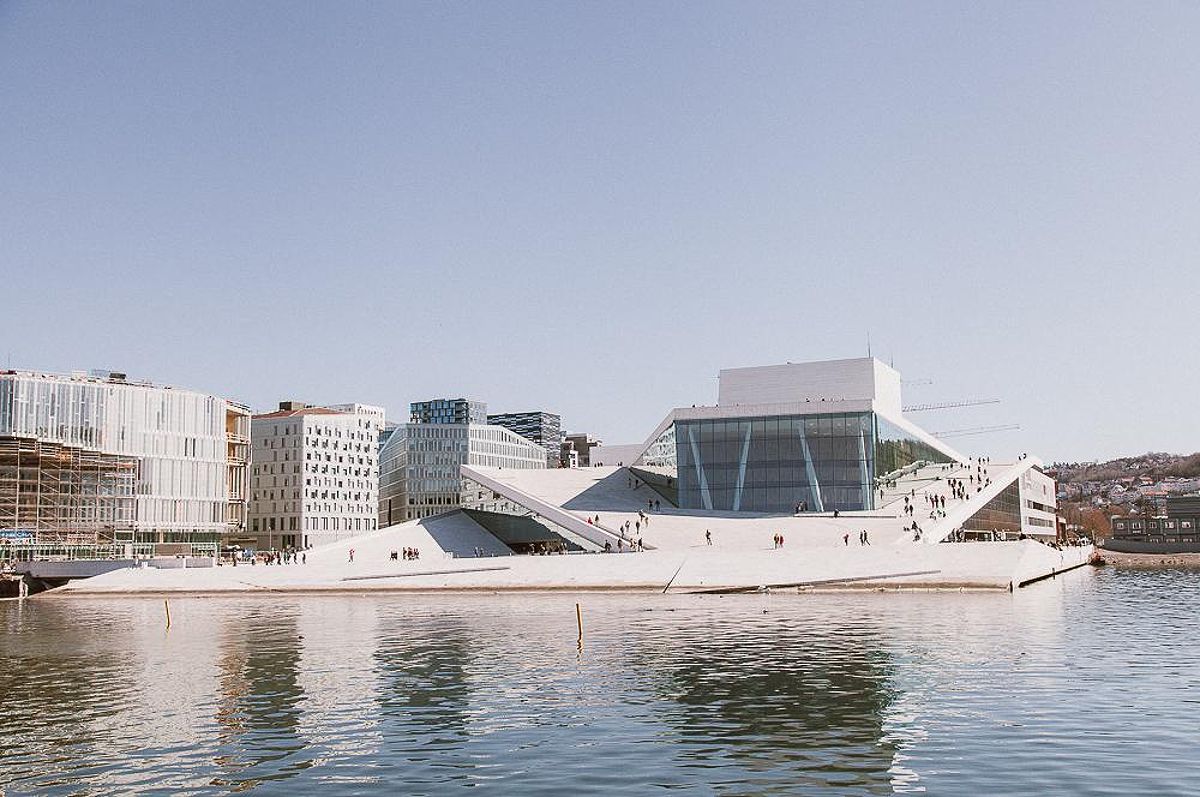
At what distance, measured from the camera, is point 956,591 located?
5219cm

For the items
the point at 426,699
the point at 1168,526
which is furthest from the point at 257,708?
the point at 1168,526

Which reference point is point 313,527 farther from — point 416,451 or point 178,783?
point 178,783

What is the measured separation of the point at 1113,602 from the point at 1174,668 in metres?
23.6

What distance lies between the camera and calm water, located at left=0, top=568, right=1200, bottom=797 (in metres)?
16.5

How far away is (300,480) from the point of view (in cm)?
13912

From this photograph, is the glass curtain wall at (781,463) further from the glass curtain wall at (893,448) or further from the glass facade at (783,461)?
the glass curtain wall at (893,448)

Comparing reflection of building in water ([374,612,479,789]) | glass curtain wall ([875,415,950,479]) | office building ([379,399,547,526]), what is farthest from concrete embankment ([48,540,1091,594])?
office building ([379,399,547,526])

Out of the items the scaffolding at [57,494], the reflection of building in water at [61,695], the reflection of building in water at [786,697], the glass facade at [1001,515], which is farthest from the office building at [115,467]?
the reflection of building in water at [786,697]

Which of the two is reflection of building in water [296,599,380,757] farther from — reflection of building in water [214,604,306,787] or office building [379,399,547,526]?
office building [379,399,547,526]

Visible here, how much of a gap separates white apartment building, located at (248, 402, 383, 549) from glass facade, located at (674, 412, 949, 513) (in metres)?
70.4

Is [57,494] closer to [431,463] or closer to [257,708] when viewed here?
[431,463]

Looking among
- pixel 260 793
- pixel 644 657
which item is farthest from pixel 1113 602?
pixel 260 793

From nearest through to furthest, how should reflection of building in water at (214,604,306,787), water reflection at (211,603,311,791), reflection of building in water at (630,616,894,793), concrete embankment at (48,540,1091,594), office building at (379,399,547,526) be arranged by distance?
reflection of building in water at (630,616,894,793)
water reflection at (211,603,311,791)
reflection of building in water at (214,604,306,787)
concrete embankment at (48,540,1091,594)
office building at (379,399,547,526)

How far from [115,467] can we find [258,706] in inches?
3052
